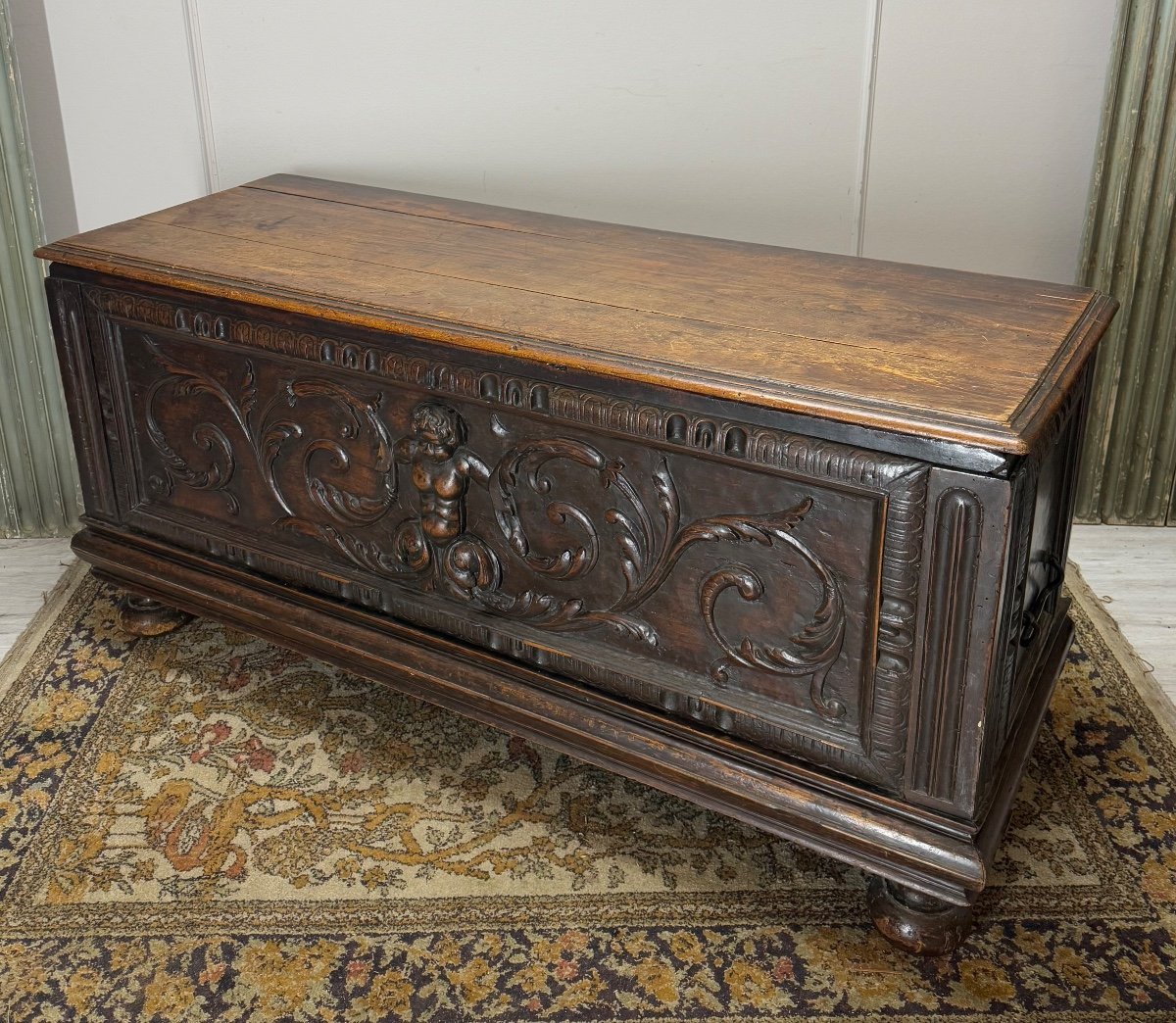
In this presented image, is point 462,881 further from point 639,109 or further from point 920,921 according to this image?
point 639,109

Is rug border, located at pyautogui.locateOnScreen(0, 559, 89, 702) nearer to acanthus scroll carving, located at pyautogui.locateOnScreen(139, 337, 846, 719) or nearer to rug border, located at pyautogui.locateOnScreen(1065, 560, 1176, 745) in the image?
acanthus scroll carving, located at pyautogui.locateOnScreen(139, 337, 846, 719)

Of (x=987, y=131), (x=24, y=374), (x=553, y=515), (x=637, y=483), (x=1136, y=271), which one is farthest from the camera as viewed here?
(x=24, y=374)

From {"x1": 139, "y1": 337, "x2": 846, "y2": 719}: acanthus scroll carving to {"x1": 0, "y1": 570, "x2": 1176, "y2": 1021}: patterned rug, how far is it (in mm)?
349

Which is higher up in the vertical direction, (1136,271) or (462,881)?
(1136,271)

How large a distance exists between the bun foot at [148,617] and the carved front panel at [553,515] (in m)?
0.27

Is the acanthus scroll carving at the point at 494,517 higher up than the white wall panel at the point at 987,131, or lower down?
lower down

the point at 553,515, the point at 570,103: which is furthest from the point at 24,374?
the point at 553,515

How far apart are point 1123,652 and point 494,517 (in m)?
1.35

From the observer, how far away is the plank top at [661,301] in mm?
1602

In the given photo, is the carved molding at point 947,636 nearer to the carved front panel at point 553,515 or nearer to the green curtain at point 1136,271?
the carved front panel at point 553,515

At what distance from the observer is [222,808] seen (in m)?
2.13

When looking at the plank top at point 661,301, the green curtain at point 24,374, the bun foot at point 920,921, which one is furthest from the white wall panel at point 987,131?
the green curtain at point 24,374

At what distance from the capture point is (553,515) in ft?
6.21

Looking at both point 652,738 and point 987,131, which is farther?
point 987,131
